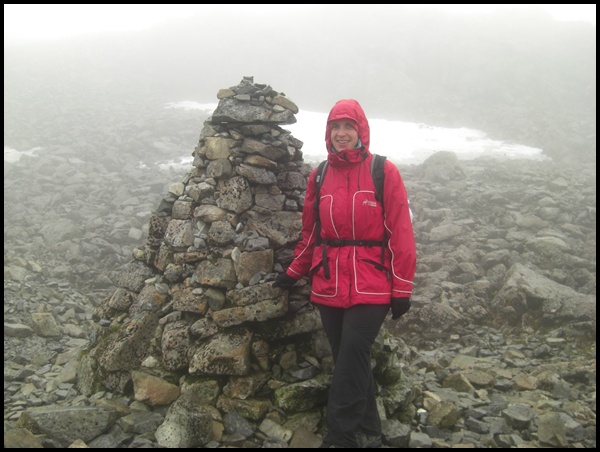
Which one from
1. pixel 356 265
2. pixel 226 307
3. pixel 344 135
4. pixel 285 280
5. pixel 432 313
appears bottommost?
pixel 432 313

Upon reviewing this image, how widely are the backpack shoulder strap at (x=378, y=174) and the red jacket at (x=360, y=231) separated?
5 cm

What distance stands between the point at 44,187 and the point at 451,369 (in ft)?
60.2

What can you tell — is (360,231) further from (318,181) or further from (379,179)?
(318,181)

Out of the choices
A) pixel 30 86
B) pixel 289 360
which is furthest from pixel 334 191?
pixel 30 86

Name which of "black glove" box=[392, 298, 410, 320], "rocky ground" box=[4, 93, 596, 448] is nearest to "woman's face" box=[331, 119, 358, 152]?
"black glove" box=[392, 298, 410, 320]

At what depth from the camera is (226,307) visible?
21.7 feet

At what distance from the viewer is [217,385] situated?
618cm

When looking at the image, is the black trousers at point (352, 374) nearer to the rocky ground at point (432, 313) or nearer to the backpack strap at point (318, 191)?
the rocky ground at point (432, 313)

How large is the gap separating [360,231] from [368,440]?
264 cm

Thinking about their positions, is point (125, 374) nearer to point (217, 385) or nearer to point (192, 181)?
point (217, 385)

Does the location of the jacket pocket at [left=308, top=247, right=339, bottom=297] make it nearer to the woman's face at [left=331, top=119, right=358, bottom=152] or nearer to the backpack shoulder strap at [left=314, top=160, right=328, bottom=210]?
the backpack shoulder strap at [left=314, top=160, right=328, bottom=210]

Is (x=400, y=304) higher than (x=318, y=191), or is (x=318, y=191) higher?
(x=318, y=191)

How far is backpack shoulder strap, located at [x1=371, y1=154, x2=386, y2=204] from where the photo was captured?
5109 millimetres

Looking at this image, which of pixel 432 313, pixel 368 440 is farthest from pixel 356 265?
pixel 432 313
